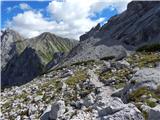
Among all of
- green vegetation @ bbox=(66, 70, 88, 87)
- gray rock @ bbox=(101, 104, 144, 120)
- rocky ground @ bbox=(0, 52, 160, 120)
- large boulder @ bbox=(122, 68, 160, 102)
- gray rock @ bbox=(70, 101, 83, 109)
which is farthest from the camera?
green vegetation @ bbox=(66, 70, 88, 87)

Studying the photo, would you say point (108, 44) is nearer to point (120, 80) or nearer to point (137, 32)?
point (137, 32)

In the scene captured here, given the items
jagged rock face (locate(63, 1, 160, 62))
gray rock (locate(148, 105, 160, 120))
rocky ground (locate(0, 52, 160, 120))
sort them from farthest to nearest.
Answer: jagged rock face (locate(63, 1, 160, 62)) < rocky ground (locate(0, 52, 160, 120)) < gray rock (locate(148, 105, 160, 120))

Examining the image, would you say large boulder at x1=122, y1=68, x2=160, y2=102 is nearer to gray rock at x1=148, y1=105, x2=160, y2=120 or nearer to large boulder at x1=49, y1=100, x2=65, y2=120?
large boulder at x1=49, y1=100, x2=65, y2=120

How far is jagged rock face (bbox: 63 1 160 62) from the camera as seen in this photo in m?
107

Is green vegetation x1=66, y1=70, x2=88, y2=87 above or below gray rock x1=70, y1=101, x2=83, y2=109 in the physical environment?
above

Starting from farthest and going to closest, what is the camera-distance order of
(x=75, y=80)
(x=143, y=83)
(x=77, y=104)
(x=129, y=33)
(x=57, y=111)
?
1. (x=129, y=33)
2. (x=75, y=80)
3. (x=77, y=104)
4. (x=57, y=111)
5. (x=143, y=83)

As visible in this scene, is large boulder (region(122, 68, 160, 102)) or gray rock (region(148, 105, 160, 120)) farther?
large boulder (region(122, 68, 160, 102))

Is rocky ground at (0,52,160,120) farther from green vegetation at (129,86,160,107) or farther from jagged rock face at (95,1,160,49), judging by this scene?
jagged rock face at (95,1,160,49)

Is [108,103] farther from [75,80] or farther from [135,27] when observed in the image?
[135,27]

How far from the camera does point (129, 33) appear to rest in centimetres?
11712

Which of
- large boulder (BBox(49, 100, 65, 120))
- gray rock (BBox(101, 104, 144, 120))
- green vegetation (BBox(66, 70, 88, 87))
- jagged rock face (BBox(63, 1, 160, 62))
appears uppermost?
jagged rock face (BBox(63, 1, 160, 62))

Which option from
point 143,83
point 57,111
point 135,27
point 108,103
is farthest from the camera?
point 135,27

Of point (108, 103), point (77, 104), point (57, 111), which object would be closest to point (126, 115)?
point (108, 103)

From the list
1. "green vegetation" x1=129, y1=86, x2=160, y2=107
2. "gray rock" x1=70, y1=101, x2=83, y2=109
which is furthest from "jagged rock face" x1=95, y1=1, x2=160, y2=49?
"green vegetation" x1=129, y1=86, x2=160, y2=107
